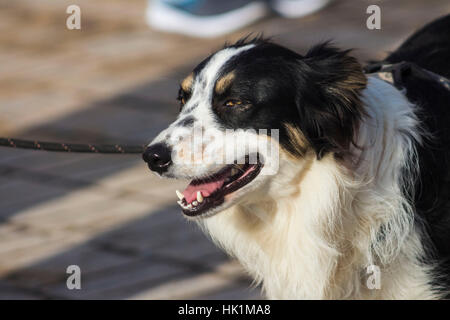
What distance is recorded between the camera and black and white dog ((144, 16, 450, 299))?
10.6ft

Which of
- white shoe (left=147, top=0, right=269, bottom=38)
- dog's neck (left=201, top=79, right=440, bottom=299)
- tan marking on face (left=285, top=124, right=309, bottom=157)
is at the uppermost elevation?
white shoe (left=147, top=0, right=269, bottom=38)

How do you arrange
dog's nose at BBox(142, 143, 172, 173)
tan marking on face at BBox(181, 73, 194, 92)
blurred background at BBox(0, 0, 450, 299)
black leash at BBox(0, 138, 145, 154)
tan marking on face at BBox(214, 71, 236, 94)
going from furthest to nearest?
blurred background at BBox(0, 0, 450, 299)
black leash at BBox(0, 138, 145, 154)
tan marking on face at BBox(181, 73, 194, 92)
tan marking on face at BBox(214, 71, 236, 94)
dog's nose at BBox(142, 143, 172, 173)

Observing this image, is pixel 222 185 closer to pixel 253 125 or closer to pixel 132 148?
pixel 253 125

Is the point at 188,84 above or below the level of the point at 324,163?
above

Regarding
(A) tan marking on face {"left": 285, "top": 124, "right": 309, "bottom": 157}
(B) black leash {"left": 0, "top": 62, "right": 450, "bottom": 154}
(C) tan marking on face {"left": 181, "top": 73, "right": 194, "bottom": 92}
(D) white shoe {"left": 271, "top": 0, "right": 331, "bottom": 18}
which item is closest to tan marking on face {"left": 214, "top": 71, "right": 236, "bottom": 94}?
(C) tan marking on face {"left": 181, "top": 73, "right": 194, "bottom": 92}

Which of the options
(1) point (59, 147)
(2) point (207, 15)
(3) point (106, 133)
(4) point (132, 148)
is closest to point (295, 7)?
(2) point (207, 15)

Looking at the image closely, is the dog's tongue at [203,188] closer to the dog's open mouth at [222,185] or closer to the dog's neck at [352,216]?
the dog's open mouth at [222,185]

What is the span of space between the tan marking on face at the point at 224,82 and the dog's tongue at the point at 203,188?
0.32 metres

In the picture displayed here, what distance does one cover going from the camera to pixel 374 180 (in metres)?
3.30

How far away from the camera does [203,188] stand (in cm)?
327

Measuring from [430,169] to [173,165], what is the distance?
95 centimetres

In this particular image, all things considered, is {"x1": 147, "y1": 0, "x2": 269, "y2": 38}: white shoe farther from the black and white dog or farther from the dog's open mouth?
the dog's open mouth

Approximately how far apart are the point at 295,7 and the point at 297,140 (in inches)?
224

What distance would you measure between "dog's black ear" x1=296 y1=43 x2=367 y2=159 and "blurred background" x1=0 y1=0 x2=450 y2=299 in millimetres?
534
